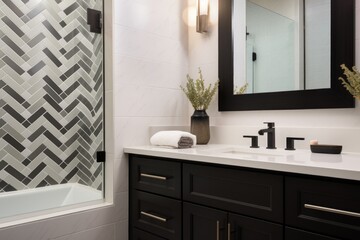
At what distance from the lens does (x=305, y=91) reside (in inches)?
61.5

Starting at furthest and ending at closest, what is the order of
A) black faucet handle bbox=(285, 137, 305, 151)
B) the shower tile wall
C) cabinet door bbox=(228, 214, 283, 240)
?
the shower tile wall, black faucet handle bbox=(285, 137, 305, 151), cabinet door bbox=(228, 214, 283, 240)

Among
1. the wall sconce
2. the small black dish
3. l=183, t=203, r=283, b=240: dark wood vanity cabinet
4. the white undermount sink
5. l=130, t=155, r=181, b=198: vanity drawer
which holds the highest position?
the wall sconce

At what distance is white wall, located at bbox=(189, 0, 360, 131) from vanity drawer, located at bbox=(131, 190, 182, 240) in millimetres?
687

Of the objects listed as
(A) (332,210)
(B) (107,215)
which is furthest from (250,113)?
(B) (107,215)

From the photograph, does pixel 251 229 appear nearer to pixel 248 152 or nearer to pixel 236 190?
pixel 236 190

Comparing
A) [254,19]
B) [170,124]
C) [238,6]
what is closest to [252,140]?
[170,124]

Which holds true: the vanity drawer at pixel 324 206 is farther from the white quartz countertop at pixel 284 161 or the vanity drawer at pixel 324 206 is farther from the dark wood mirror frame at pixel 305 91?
A: the dark wood mirror frame at pixel 305 91

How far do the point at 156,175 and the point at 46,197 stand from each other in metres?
1.00

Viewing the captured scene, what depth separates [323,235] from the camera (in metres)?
0.95

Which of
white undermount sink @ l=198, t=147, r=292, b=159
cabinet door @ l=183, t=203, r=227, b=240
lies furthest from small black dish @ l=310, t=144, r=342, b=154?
cabinet door @ l=183, t=203, r=227, b=240

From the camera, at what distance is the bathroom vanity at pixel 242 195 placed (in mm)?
936

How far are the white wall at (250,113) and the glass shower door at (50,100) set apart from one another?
2.27 feet

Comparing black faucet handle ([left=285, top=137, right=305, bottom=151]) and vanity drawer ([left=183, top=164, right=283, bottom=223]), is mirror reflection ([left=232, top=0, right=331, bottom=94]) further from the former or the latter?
vanity drawer ([left=183, top=164, right=283, bottom=223])

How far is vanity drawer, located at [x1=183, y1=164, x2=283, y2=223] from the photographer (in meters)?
1.08
